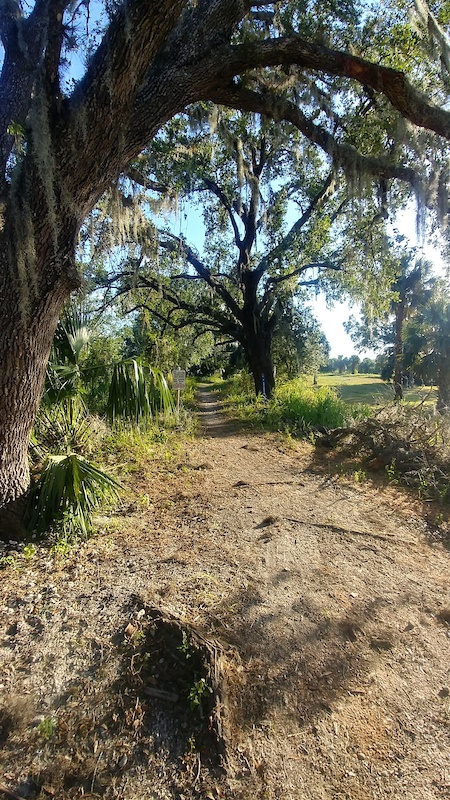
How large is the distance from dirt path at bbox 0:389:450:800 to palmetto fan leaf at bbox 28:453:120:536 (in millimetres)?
268

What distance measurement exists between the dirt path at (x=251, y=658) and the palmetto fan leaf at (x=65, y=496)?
0.27 meters

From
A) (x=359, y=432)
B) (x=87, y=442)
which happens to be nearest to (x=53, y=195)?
(x=87, y=442)

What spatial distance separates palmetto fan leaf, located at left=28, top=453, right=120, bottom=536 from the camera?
3107mm

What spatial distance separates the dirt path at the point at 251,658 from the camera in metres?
1.55

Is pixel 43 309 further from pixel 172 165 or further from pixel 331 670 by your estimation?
pixel 172 165

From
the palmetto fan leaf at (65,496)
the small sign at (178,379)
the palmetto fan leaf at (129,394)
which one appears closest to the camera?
the palmetto fan leaf at (65,496)

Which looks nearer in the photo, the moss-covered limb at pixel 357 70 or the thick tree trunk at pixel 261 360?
the moss-covered limb at pixel 357 70

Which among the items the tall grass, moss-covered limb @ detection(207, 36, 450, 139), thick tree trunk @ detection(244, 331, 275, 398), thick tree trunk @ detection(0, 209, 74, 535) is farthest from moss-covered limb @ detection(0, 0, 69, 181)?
thick tree trunk @ detection(244, 331, 275, 398)

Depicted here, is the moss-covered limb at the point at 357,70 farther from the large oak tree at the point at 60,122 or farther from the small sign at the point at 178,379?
the small sign at the point at 178,379

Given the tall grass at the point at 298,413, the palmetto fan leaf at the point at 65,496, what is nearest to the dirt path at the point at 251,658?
the palmetto fan leaf at the point at 65,496

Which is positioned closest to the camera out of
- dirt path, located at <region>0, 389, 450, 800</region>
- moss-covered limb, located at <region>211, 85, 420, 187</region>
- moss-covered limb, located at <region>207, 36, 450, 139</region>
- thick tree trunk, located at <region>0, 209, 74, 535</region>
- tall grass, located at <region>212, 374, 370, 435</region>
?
dirt path, located at <region>0, 389, 450, 800</region>

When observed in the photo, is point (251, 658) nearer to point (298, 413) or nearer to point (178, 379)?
point (178, 379)

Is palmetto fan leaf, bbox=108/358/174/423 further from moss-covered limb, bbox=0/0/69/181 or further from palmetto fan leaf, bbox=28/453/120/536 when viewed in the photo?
moss-covered limb, bbox=0/0/69/181

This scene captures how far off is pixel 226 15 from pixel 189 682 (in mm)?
4509
